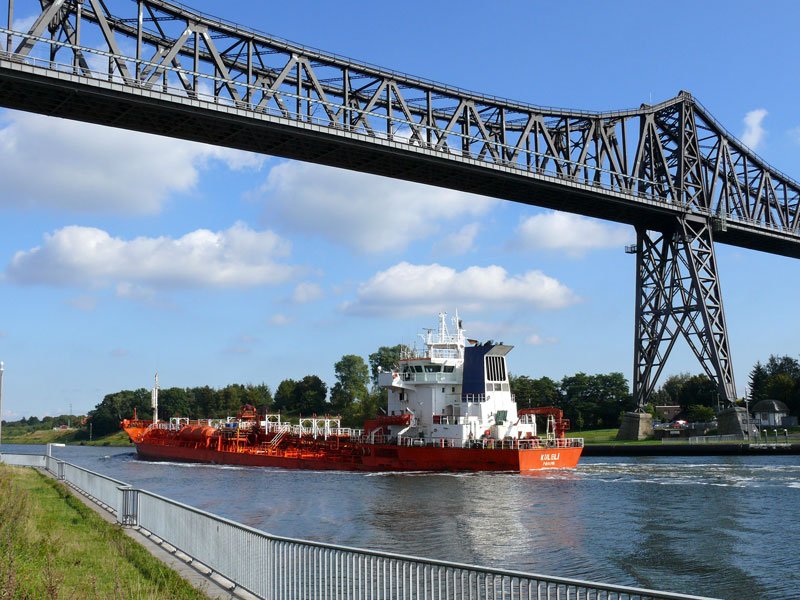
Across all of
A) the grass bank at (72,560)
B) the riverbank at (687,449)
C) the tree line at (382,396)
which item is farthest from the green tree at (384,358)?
the grass bank at (72,560)

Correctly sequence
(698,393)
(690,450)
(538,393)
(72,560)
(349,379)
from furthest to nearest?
(349,379)
(538,393)
(698,393)
(690,450)
(72,560)

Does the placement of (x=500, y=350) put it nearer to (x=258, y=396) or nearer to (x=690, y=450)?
(x=690, y=450)

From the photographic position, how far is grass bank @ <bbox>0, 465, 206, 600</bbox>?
476 inches

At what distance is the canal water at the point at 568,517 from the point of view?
20984 millimetres

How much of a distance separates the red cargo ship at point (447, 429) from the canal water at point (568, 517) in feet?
7.67

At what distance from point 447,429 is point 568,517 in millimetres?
22467

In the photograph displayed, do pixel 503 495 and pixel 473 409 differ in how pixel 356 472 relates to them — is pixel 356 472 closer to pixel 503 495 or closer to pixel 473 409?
pixel 473 409

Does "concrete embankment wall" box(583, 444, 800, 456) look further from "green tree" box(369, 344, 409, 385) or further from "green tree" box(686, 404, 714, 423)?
"green tree" box(369, 344, 409, 385)

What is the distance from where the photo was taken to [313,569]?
38.7 feet

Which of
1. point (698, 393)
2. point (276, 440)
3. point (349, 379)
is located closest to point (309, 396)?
point (349, 379)

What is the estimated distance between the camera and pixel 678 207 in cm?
7212

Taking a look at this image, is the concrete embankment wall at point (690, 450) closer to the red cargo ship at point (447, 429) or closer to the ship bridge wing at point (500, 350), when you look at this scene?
the red cargo ship at point (447, 429)

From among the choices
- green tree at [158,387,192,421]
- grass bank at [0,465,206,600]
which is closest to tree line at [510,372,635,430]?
green tree at [158,387,192,421]

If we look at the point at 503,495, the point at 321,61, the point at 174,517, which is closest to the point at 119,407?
the point at 321,61
